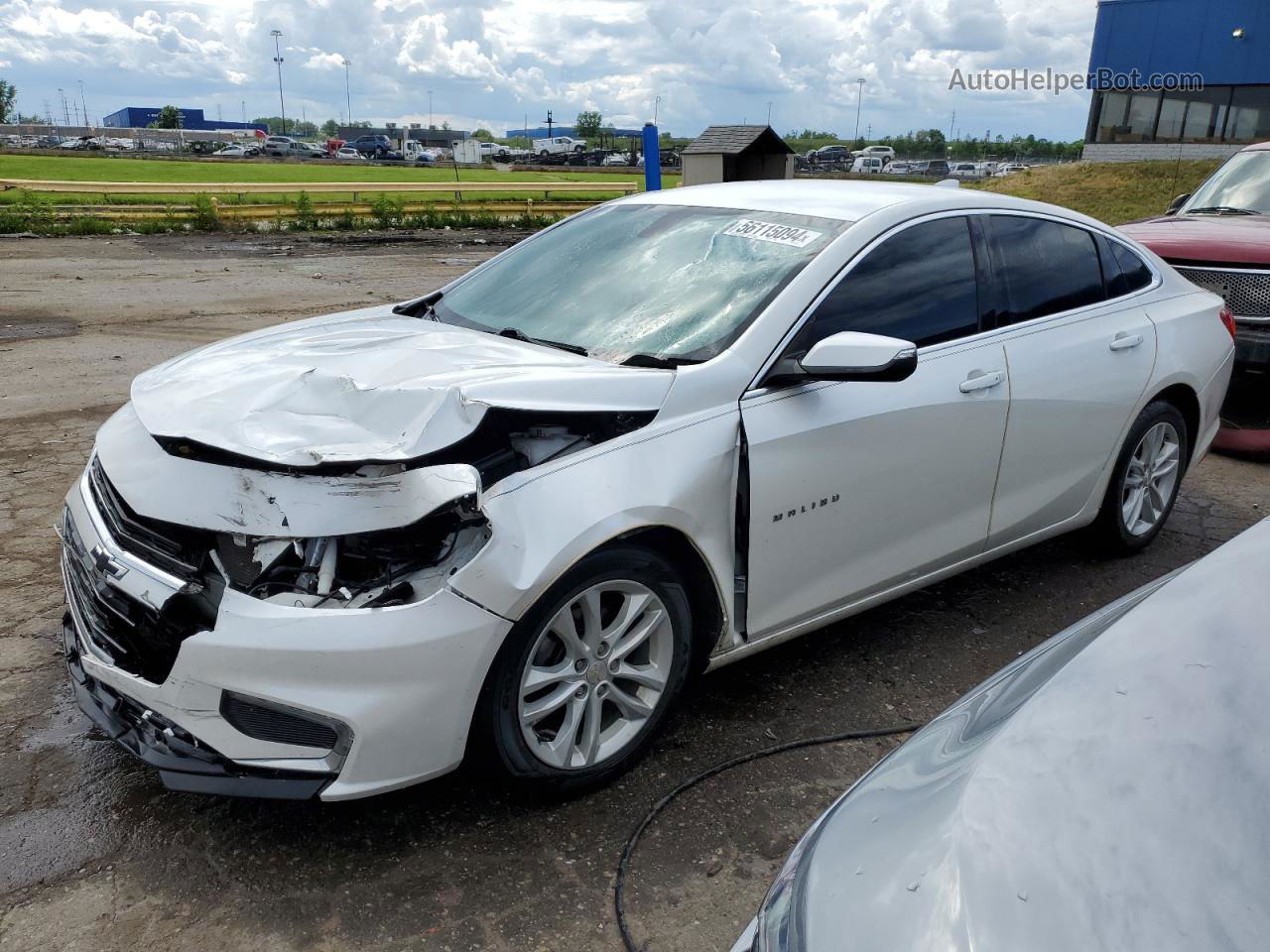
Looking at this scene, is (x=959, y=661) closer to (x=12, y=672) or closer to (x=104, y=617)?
(x=104, y=617)

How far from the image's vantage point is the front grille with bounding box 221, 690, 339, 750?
2.52m

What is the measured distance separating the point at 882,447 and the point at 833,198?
3.48 feet

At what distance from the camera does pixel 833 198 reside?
3.89m

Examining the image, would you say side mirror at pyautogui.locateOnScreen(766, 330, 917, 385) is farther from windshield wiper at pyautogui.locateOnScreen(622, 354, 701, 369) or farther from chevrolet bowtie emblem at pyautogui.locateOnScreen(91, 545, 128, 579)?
chevrolet bowtie emblem at pyautogui.locateOnScreen(91, 545, 128, 579)

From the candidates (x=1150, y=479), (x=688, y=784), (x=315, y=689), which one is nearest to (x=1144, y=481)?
(x=1150, y=479)

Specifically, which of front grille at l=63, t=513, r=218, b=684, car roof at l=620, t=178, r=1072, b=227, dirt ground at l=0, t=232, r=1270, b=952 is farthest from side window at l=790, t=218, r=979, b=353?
front grille at l=63, t=513, r=218, b=684

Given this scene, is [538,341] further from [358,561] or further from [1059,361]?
[1059,361]

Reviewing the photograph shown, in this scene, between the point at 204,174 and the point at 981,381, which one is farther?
the point at 204,174

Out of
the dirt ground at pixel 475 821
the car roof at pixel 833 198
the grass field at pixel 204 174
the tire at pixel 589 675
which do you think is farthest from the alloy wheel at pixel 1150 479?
the grass field at pixel 204 174

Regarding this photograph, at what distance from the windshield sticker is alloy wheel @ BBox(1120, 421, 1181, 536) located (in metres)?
2.03

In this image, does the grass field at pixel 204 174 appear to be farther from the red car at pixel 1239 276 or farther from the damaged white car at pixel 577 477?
the damaged white car at pixel 577 477

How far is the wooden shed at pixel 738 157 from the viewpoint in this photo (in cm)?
1109

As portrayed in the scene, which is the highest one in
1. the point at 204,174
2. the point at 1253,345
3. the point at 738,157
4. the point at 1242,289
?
the point at 738,157

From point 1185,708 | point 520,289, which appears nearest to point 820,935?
point 1185,708
